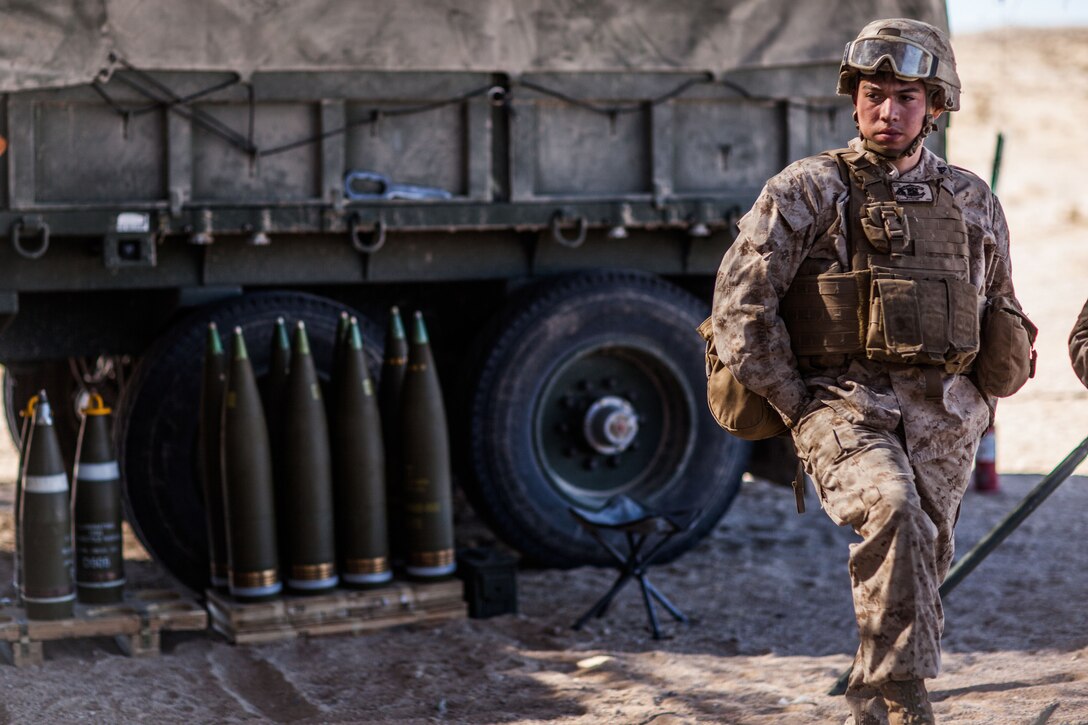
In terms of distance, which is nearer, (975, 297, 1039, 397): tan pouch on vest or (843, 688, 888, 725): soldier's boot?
(843, 688, 888, 725): soldier's boot

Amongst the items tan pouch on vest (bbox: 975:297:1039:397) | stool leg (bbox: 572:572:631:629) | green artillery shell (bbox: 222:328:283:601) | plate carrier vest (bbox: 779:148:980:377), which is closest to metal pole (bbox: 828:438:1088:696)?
tan pouch on vest (bbox: 975:297:1039:397)

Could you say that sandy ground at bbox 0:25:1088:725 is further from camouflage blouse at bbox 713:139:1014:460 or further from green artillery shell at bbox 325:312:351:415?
camouflage blouse at bbox 713:139:1014:460

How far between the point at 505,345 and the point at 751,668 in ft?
6.16

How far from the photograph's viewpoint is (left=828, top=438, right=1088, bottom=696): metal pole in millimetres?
4668

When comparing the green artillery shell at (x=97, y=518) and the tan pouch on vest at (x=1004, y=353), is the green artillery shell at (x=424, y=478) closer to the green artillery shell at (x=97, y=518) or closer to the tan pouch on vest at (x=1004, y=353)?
the green artillery shell at (x=97, y=518)

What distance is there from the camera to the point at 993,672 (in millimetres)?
5074

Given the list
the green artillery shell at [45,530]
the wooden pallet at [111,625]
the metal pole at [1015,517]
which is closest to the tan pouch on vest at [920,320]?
the metal pole at [1015,517]

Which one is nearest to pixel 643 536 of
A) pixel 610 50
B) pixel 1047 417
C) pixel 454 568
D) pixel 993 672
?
pixel 454 568

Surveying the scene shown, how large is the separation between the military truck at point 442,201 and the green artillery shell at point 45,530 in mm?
559

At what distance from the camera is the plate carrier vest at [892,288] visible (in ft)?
12.1

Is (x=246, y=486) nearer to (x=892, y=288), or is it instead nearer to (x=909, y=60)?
(x=892, y=288)

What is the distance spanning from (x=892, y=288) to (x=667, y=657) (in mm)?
2230

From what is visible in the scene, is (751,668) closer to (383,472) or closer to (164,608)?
(383,472)

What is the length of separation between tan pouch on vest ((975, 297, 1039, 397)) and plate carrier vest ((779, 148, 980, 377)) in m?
0.05
